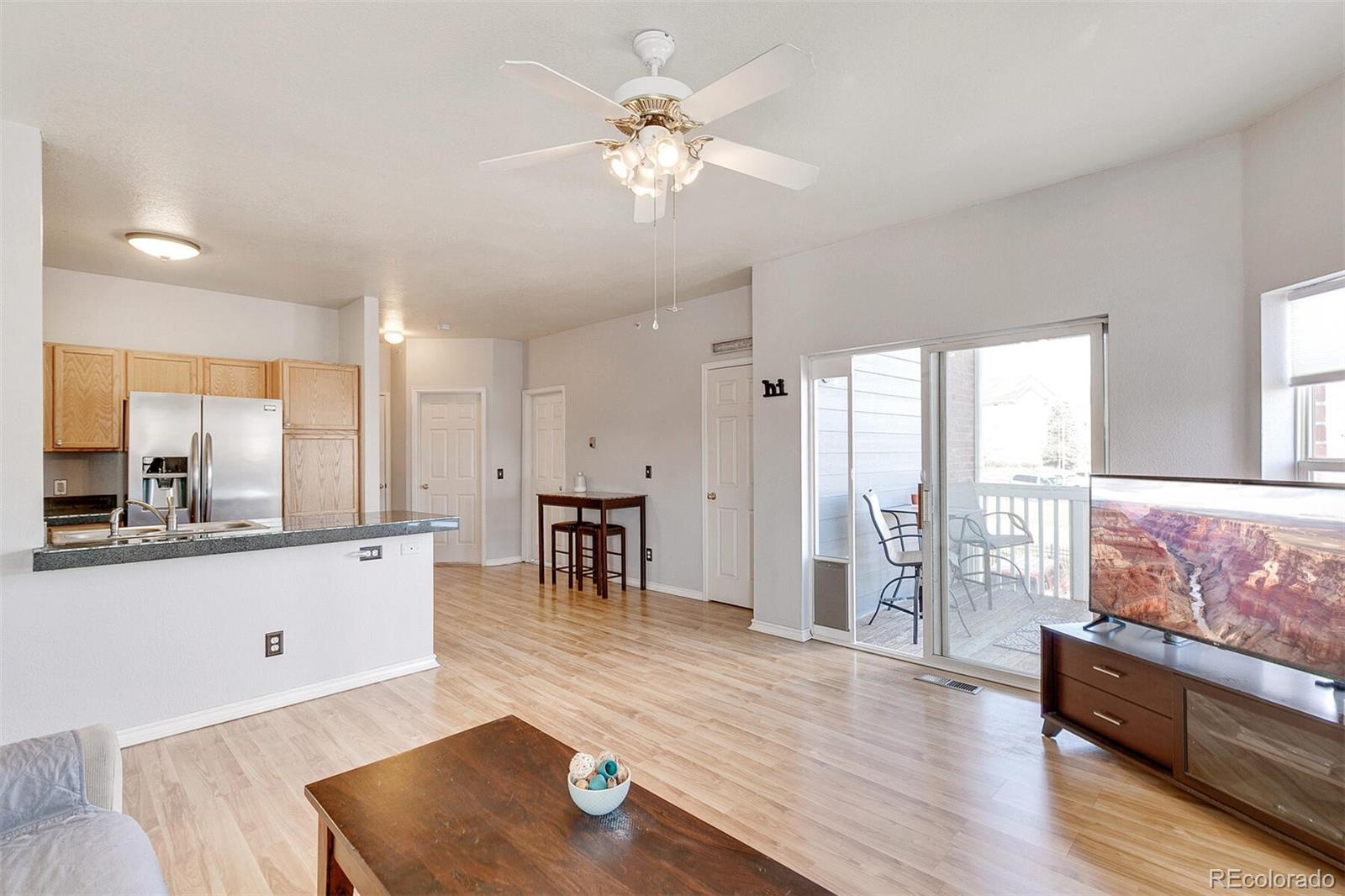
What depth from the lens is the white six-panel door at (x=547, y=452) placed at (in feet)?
23.4

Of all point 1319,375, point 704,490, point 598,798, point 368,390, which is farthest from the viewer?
point 704,490

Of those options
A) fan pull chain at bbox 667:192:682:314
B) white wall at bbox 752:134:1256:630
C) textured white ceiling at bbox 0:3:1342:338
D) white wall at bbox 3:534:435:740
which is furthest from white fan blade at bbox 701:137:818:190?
white wall at bbox 3:534:435:740

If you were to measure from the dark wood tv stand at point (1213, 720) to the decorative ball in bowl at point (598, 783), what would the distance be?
2112 mm

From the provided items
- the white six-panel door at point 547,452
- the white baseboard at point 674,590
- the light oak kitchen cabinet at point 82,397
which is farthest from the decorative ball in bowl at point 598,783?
the white six-panel door at point 547,452

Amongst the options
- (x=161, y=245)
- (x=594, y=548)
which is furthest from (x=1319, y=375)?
(x=161, y=245)

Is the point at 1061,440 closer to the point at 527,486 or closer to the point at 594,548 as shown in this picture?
the point at 594,548

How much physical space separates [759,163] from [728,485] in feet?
11.7

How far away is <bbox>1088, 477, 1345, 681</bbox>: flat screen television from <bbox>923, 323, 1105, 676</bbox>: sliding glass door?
380 mm

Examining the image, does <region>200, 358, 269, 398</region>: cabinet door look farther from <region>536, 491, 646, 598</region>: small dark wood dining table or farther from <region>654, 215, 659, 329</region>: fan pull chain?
<region>654, 215, 659, 329</region>: fan pull chain

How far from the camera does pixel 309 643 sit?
136 inches

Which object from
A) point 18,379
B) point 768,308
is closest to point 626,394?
point 768,308

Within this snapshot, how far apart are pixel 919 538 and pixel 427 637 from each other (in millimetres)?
3195

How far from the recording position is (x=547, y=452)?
7.32 m

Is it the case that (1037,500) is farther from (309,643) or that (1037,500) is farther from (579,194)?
(309,643)
